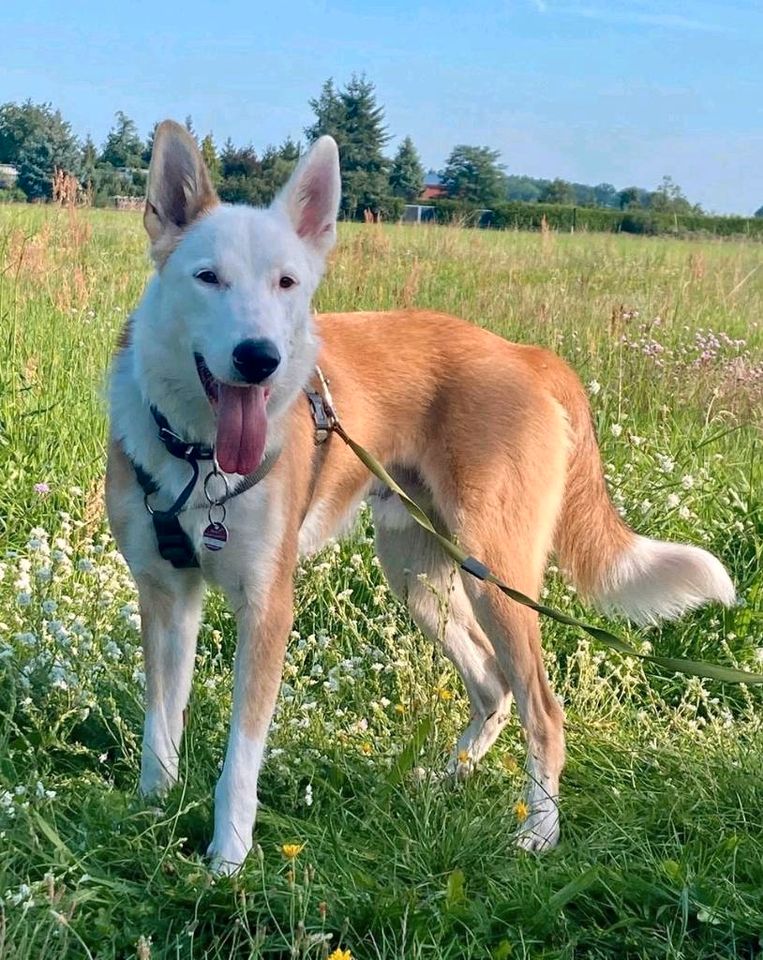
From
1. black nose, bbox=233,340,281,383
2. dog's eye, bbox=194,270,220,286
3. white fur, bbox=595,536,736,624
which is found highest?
dog's eye, bbox=194,270,220,286

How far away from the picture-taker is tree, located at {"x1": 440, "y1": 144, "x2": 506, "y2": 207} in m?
34.9

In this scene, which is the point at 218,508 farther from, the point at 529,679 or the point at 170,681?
the point at 529,679

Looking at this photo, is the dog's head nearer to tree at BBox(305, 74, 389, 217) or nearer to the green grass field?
the green grass field

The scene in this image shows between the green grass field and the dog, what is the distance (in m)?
0.18

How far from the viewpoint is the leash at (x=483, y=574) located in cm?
235

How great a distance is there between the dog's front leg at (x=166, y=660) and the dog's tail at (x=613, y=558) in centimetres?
131

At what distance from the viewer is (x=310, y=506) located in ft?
10.1

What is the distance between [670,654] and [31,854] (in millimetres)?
2610

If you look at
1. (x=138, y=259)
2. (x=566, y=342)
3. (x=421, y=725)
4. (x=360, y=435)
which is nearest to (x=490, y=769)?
(x=421, y=725)

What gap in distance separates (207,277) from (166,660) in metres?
1.08

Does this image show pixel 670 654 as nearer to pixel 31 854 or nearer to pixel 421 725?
pixel 421 725

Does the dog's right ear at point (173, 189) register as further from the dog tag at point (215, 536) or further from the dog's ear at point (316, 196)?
the dog tag at point (215, 536)

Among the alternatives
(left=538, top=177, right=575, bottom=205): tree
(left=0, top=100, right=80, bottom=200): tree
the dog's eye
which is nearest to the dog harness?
the dog's eye

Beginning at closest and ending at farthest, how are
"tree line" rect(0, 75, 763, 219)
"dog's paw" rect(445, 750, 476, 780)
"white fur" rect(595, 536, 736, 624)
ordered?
"dog's paw" rect(445, 750, 476, 780), "white fur" rect(595, 536, 736, 624), "tree line" rect(0, 75, 763, 219)
